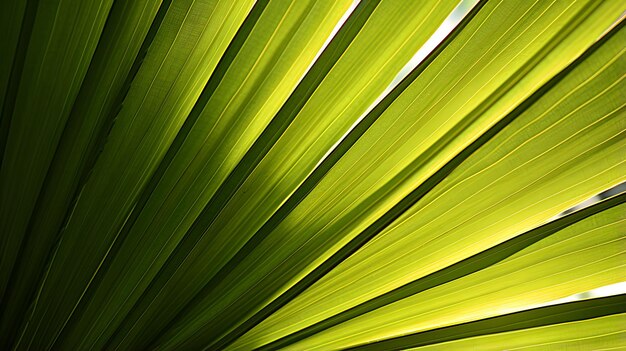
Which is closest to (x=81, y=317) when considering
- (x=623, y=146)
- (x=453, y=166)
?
(x=453, y=166)

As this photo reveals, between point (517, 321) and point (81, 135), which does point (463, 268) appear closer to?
point (517, 321)

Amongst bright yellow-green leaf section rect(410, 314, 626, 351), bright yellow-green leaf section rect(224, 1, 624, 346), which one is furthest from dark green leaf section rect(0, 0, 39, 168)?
bright yellow-green leaf section rect(410, 314, 626, 351)

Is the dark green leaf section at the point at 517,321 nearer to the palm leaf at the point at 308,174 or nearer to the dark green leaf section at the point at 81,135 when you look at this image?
the palm leaf at the point at 308,174

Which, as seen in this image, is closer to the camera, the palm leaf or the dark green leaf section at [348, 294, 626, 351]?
the palm leaf

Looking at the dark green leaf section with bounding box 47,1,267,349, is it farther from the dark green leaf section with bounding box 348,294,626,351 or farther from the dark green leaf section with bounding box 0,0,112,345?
the dark green leaf section with bounding box 348,294,626,351

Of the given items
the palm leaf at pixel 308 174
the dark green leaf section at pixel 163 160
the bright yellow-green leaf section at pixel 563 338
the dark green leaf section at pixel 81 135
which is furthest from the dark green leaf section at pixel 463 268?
the dark green leaf section at pixel 81 135

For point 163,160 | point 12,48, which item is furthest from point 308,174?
point 12,48

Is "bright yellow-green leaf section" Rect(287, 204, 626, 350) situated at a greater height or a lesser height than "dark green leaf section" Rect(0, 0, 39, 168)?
greater

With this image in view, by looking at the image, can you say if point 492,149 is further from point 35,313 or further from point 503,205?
point 35,313
